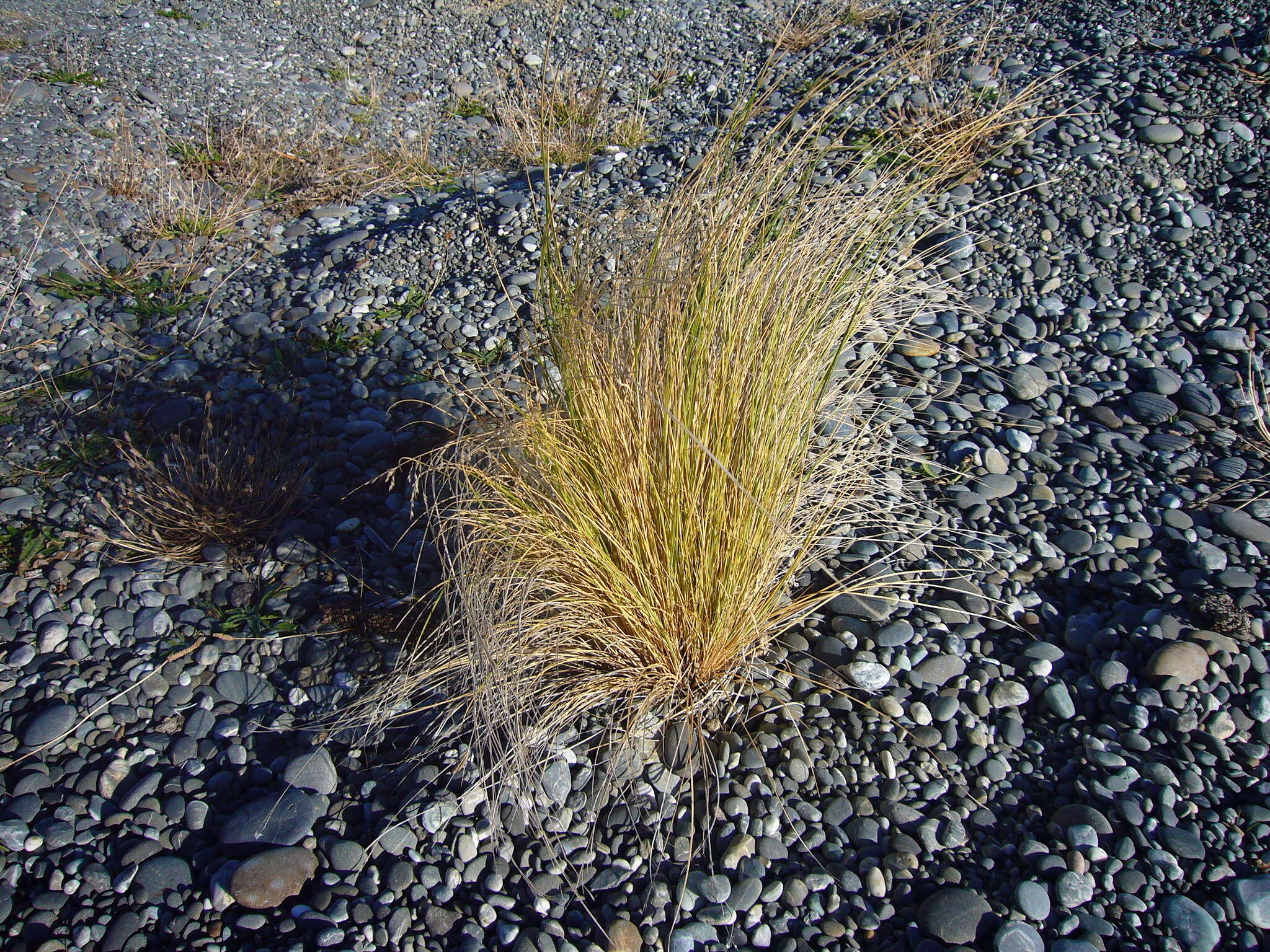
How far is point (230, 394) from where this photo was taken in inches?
126

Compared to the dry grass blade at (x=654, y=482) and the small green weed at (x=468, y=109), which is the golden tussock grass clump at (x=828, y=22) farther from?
the dry grass blade at (x=654, y=482)

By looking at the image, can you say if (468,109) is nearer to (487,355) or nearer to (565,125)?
(565,125)

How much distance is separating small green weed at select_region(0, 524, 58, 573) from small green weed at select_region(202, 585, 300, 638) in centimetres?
55

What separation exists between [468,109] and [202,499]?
146 inches

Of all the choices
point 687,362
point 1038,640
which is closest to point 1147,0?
point 1038,640

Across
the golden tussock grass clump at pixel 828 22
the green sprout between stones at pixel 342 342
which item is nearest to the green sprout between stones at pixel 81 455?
the green sprout between stones at pixel 342 342

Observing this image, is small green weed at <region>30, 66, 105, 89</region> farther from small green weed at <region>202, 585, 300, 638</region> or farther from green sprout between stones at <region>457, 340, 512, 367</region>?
small green weed at <region>202, 585, 300, 638</region>

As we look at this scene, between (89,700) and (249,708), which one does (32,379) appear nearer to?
(89,700)

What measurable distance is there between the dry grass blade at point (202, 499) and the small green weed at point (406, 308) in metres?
0.84

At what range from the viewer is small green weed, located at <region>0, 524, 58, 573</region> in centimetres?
258

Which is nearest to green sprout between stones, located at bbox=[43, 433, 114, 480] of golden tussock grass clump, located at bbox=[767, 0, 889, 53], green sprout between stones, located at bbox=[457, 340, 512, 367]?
green sprout between stones, located at bbox=[457, 340, 512, 367]

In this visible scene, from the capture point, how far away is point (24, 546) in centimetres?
261

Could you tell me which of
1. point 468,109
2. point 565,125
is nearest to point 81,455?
point 565,125

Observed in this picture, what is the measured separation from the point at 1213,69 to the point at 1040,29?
0.92 m
